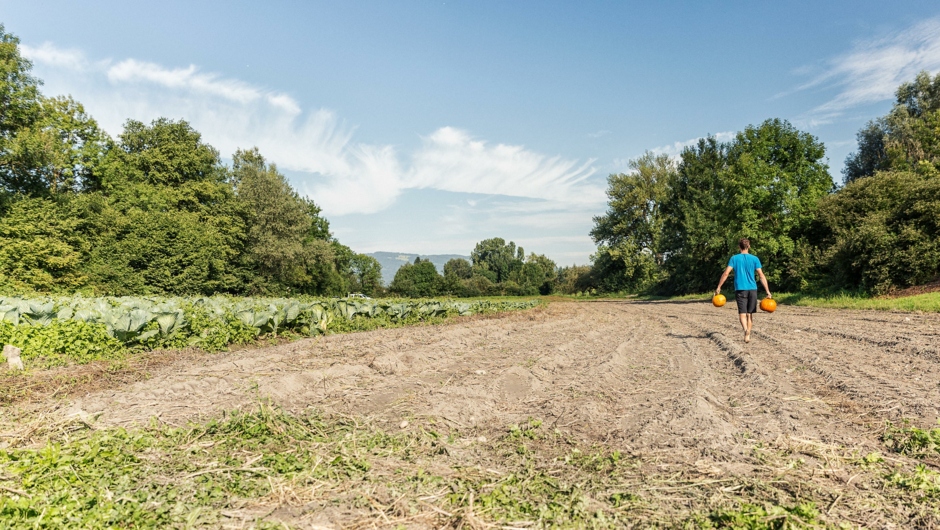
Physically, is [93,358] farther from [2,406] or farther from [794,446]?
[794,446]

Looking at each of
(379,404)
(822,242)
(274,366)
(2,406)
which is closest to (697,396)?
(379,404)

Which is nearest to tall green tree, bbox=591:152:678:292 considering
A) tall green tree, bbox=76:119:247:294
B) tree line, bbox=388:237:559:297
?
tree line, bbox=388:237:559:297

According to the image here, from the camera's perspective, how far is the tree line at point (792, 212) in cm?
1927

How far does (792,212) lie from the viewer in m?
28.9

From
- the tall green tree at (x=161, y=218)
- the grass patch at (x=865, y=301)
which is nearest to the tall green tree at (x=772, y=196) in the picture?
the grass patch at (x=865, y=301)

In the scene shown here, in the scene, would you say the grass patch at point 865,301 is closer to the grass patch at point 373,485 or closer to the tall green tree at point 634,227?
the grass patch at point 373,485

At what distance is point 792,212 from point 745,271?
23.6 meters

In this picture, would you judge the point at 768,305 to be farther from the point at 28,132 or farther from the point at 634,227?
the point at 634,227

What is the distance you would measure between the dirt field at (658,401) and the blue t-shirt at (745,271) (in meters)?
1.17

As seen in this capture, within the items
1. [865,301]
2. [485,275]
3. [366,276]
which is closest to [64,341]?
[865,301]

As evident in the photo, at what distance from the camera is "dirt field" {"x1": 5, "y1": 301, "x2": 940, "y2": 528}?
3145 mm

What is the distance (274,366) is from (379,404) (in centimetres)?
249

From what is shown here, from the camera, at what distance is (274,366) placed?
714 cm

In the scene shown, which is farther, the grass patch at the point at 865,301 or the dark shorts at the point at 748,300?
the grass patch at the point at 865,301
